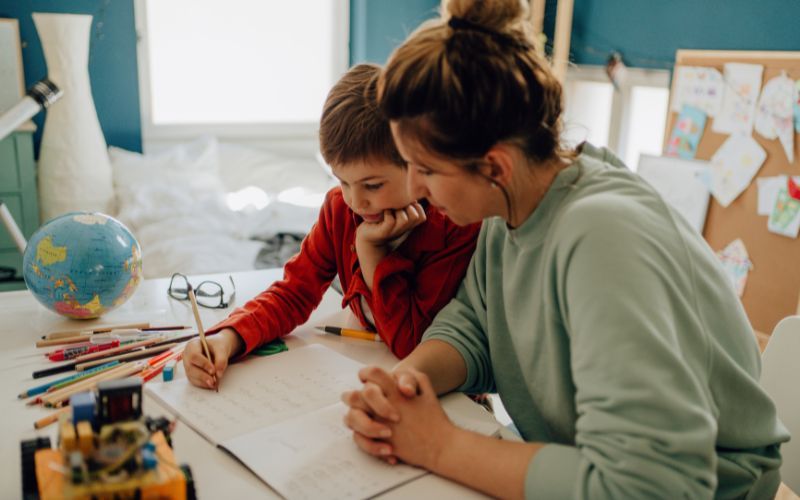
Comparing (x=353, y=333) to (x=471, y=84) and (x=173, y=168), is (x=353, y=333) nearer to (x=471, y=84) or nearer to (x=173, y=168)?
(x=471, y=84)

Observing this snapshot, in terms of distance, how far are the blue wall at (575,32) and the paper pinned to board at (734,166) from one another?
0.35m

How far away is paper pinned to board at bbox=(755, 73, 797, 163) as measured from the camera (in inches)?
88.5

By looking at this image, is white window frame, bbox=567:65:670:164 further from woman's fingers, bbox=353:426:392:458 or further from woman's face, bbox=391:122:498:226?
woman's fingers, bbox=353:426:392:458

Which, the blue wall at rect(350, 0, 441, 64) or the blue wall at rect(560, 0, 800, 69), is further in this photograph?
the blue wall at rect(350, 0, 441, 64)

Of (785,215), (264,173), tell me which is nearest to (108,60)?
(264,173)

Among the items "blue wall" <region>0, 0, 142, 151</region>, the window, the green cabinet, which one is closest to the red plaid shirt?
the window

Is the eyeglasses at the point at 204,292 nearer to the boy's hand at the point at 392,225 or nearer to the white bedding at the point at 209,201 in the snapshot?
the boy's hand at the point at 392,225

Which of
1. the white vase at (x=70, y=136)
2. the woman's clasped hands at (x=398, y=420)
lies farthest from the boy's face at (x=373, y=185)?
the white vase at (x=70, y=136)

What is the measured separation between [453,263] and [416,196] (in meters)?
0.30

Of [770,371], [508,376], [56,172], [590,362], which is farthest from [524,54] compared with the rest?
[56,172]

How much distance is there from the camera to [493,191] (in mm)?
867

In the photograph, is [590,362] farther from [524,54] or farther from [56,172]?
[56,172]

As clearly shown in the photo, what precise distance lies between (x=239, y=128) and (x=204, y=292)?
2.70 meters

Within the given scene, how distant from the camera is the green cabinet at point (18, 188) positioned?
2.99m
